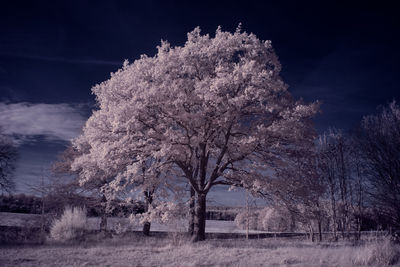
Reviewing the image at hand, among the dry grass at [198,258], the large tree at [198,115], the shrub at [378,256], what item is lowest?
the dry grass at [198,258]

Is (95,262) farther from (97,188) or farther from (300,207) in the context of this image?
(97,188)

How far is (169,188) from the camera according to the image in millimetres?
18953

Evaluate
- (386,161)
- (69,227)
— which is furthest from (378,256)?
(69,227)

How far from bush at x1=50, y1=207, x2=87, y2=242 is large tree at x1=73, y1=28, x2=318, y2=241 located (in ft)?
12.1

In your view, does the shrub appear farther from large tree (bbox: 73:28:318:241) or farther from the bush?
the bush

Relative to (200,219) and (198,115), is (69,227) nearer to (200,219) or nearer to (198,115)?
(200,219)

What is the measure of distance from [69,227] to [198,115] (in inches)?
409

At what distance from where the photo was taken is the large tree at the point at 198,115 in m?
15.0

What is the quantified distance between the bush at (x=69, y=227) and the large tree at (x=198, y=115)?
3.69 m

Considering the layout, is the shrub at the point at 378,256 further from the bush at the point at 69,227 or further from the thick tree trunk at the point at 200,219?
the bush at the point at 69,227

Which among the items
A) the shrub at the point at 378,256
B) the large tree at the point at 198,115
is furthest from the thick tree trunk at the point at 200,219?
the shrub at the point at 378,256

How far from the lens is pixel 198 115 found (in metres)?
15.4

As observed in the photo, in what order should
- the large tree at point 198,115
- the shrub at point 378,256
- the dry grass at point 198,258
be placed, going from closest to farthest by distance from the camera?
1. the dry grass at point 198,258
2. the shrub at point 378,256
3. the large tree at point 198,115

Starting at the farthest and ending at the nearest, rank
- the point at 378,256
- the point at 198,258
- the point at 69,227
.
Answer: the point at 69,227
the point at 198,258
the point at 378,256
